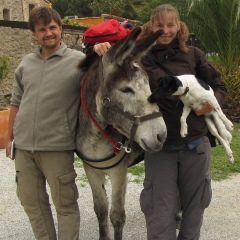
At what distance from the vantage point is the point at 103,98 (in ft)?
8.81

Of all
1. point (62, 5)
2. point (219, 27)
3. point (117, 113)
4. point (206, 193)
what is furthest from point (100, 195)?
point (62, 5)

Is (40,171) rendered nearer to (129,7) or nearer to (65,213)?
(65,213)

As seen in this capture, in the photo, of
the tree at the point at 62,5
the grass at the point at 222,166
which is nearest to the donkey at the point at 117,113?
the grass at the point at 222,166

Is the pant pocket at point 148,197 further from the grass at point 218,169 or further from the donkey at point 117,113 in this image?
the grass at point 218,169

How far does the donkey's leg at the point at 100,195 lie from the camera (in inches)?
136

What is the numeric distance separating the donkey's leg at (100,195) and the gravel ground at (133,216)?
39 cm

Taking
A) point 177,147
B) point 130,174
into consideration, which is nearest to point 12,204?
point 130,174

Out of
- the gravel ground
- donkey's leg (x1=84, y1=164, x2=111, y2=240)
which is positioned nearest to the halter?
donkey's leg (x1=84, y1=164, x2=111, y2=240)

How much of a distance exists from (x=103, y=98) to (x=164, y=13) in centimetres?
77

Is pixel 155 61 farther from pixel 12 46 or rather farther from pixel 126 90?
pixel 12 46

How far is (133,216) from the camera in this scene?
453 cm

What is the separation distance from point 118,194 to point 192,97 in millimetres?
1150

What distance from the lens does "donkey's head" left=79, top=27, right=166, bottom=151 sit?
2.46 m

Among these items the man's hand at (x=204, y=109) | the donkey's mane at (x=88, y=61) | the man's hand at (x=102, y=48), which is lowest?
the man's hand at (x=204, y=109)
